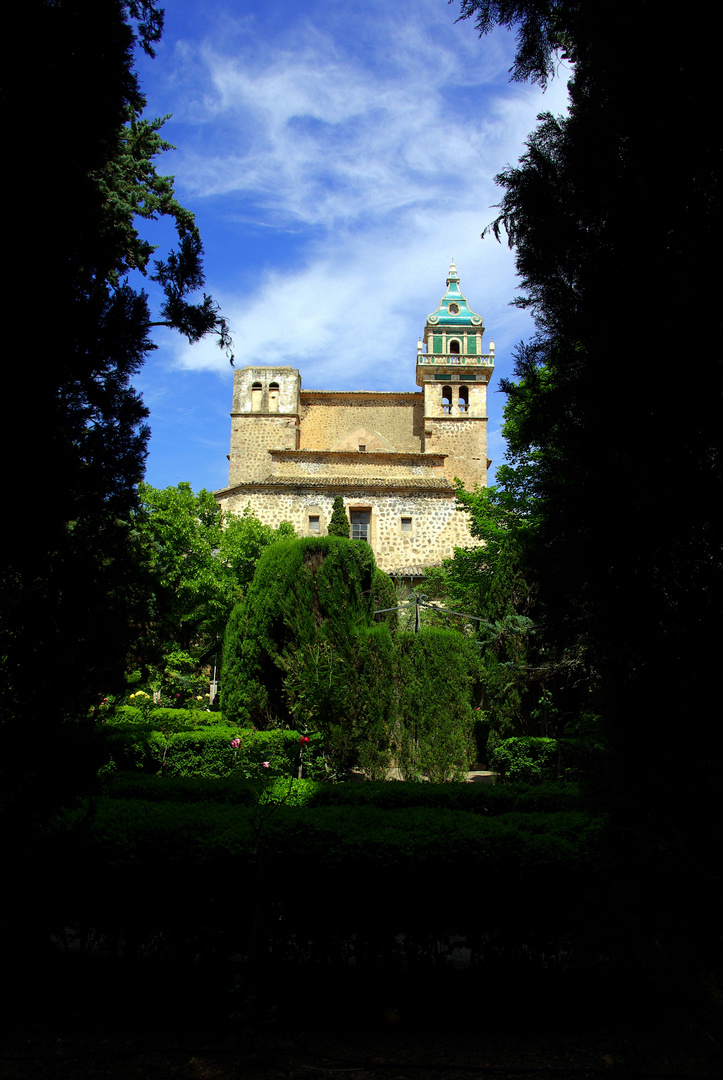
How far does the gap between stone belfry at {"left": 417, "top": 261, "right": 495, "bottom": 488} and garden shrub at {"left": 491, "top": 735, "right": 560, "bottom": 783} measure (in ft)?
67.0

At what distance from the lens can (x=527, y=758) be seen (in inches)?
400

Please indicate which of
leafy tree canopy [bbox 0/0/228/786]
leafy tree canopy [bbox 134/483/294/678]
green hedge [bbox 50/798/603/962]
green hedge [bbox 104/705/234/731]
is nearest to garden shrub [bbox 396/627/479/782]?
green hedge [bbox 104/705/234/731]

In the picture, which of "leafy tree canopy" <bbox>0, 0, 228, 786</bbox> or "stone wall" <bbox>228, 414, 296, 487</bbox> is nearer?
"leafy tree canopy" <bbox>0, 0, 228, 786</bbox>

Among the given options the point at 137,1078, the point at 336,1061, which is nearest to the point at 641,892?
the point at 336,1061

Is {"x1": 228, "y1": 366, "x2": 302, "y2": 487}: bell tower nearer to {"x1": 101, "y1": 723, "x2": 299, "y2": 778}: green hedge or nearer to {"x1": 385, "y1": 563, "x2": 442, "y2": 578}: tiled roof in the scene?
{"x1": 385, "y1": 563, "x2": 442, "y2": 578}: tiled roof

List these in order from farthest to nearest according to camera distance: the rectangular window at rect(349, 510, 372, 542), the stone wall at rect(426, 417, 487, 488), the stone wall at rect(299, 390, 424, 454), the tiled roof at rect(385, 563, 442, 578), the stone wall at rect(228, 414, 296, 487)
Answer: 1. the stone wall at rect(299, 390, 424, 454)
2. the stone wall at rect(228, 414, 296, 487)
3. the stone wall at rect(426, 417, 487, 488)
4. the rectangular window at rect(349, 510, 372, 542)
5. the tiled roof at rect(385, 563, 442, 578)

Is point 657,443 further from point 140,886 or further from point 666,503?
point 140,886

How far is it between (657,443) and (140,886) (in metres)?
3.40

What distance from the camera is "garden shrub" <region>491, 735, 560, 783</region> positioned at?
9.70m

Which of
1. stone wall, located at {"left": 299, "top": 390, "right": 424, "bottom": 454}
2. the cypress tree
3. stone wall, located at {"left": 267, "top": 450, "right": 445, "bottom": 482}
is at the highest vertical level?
stone wall, located at {"left": 299, "top": 390, "right": 424, "bottom": 454}

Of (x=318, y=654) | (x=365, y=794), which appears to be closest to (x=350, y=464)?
(x=318, y=654)

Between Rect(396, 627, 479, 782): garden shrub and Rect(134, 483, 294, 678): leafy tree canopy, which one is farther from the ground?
Rect(134, 483, 294, 678): leafy tree canopy

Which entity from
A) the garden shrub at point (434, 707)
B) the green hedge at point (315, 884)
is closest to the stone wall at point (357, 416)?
the garden shrub at point (434, 707)

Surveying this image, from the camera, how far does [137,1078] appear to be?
2725 millimetres
